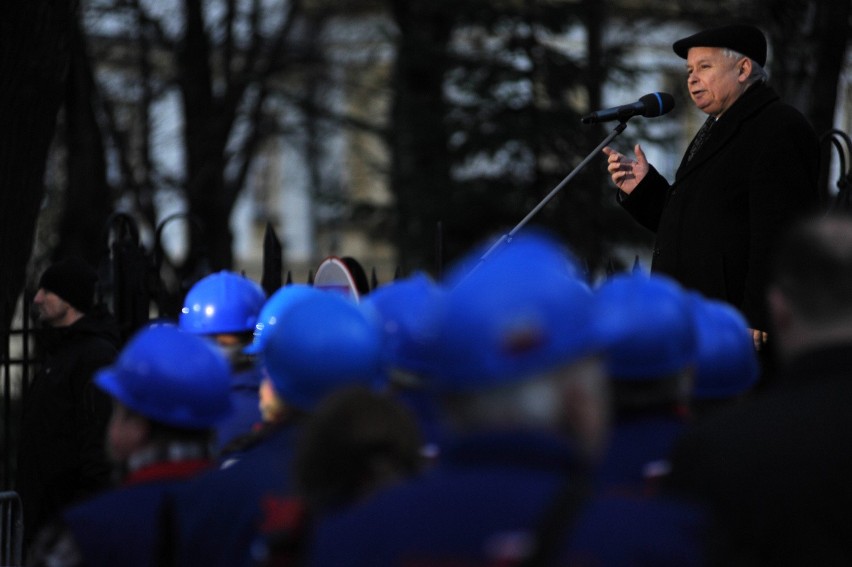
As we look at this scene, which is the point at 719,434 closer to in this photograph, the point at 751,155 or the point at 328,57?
the point at 751,155

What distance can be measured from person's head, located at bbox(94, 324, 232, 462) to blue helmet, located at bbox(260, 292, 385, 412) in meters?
0.17

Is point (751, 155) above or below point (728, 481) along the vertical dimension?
above

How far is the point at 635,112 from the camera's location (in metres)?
5.37

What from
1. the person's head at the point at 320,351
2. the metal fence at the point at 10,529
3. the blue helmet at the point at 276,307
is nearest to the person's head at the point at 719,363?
the person's head at the point at 320,351

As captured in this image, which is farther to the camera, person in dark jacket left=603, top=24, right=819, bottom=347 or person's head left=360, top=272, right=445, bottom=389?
person in dark jacket left=603, top=24, right=819, bottom=347

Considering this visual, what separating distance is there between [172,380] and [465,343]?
124cm

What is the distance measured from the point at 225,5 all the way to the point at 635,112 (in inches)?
579

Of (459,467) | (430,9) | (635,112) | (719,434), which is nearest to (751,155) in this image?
(635,112)

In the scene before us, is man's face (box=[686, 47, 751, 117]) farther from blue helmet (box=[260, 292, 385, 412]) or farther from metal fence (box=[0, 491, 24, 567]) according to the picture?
metal fence (box=[0, 491, 24, 567])

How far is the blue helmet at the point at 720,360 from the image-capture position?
11.9 ft

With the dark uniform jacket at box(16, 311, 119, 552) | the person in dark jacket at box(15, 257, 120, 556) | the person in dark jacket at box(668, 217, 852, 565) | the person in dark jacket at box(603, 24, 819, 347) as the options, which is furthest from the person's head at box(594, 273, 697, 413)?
the dark uniform jacket at box(16, 311, 119, 552)

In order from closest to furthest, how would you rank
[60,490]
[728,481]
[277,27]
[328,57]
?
[728,481], [60,490], [277,27], [328,57]

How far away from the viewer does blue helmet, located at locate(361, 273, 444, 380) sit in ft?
11.7

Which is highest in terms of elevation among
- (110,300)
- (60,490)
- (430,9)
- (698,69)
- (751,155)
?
(430,9)
